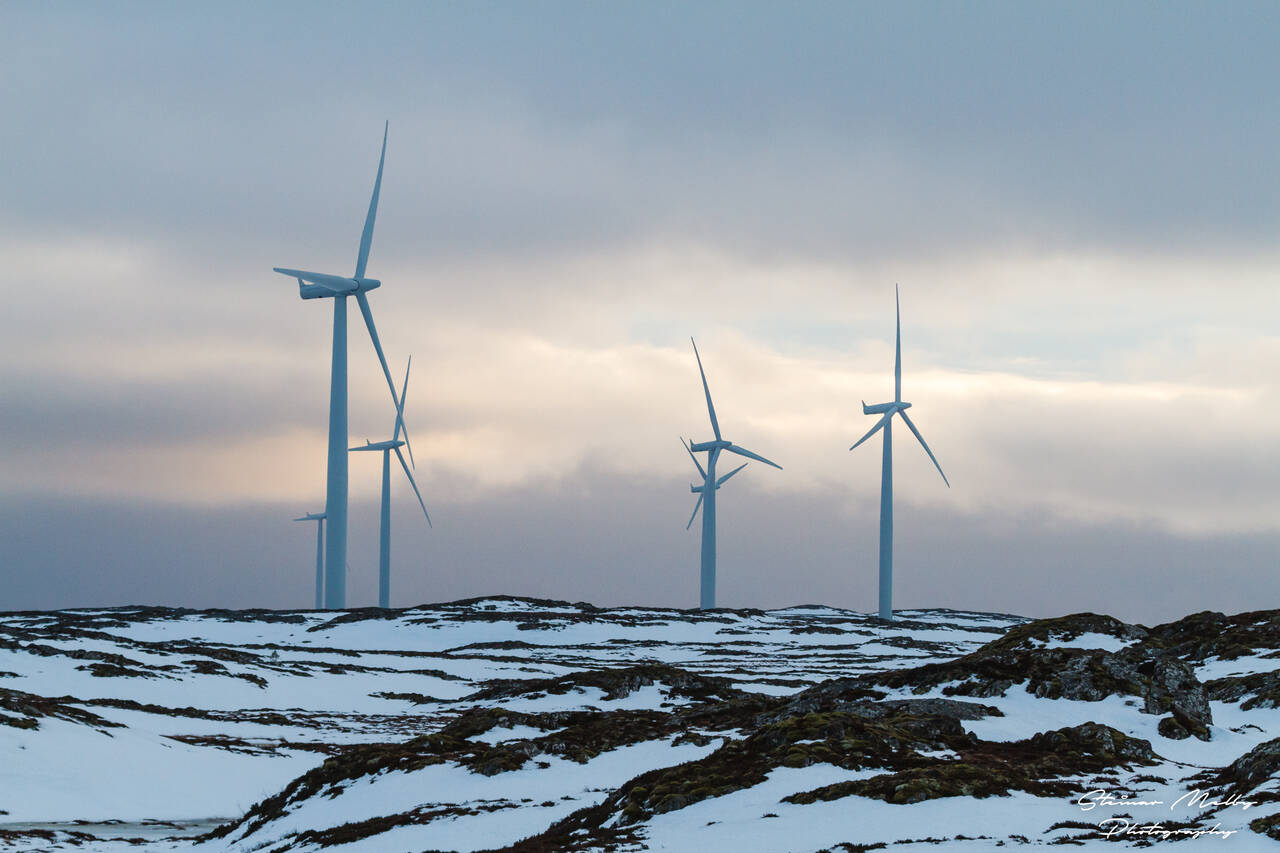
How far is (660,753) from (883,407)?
119399mm

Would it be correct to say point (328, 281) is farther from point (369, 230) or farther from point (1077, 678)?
point (1077, 678)

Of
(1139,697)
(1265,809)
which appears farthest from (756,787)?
(1139,697)

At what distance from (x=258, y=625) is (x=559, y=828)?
393ft

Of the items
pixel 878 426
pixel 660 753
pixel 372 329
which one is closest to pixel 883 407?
pixel 878 426

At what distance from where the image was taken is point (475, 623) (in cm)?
14212

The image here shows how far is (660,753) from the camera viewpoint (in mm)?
40688

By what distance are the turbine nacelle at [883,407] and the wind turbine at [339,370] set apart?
221 feet

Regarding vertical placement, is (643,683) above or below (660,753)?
below

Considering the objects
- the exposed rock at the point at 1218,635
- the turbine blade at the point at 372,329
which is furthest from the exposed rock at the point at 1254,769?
the turbine blade at the point at 372,329

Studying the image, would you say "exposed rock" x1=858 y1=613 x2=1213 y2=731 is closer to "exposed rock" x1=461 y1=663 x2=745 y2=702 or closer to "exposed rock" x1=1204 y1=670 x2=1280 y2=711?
"exposed rock" x1=1204 y1=670 x2=1280 y2=711

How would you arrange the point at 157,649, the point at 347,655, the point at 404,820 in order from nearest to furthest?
the point at 404,820 < the point at 157,649 < the point at 347,655

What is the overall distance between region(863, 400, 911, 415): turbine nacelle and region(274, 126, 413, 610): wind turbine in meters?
67.3

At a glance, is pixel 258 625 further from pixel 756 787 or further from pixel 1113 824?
pixel 1113 824


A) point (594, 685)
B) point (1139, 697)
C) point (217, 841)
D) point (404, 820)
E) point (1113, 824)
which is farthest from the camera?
point (594, 685)
